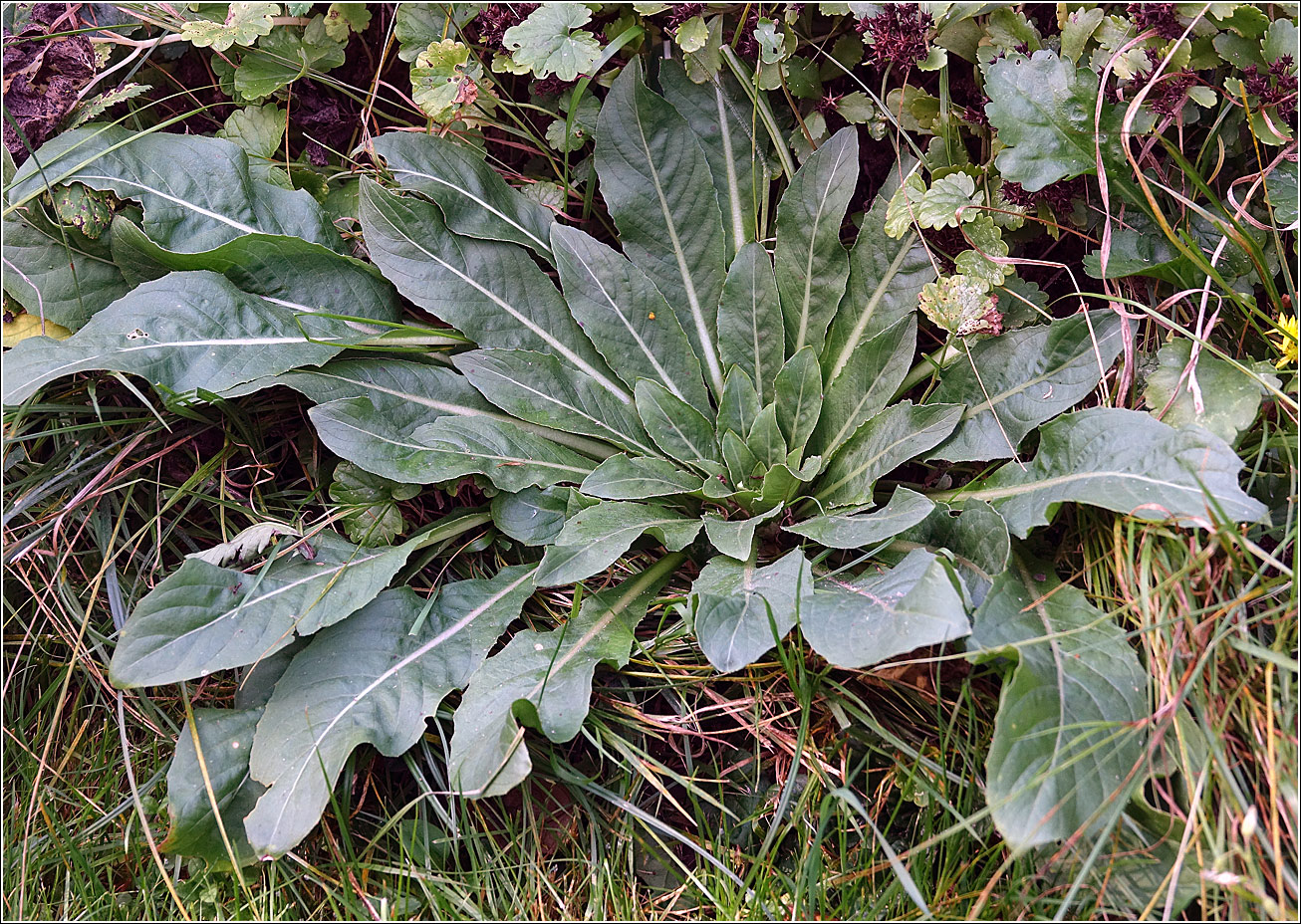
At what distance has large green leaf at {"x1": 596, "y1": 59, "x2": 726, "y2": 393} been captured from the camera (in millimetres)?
1984

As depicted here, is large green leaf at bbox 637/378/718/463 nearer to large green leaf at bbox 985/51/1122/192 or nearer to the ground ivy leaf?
the ground ivy leaf

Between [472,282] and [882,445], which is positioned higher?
[472,282]

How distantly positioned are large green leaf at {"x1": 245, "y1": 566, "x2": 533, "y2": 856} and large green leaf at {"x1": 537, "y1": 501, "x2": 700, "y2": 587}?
0.18 meters

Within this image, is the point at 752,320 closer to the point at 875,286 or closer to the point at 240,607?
the point at 875,286

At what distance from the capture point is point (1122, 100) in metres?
1.79

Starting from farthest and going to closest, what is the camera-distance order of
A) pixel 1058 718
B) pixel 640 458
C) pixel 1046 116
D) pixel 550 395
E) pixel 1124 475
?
pixel 550 395, pixel 640 458, pixel 1046 116, pixel 1124 475, pixel 1058 718

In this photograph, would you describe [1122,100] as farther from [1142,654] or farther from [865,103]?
[1142,654]

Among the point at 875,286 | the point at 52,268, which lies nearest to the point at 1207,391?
the point at 875,286

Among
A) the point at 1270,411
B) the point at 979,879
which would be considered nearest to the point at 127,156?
the point at 979,879

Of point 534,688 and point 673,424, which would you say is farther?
point 673,424

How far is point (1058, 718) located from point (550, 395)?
118cm

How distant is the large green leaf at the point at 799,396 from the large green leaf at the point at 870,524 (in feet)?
0.67

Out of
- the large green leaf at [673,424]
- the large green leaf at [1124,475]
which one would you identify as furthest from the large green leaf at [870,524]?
the large green leaf at [673,424]

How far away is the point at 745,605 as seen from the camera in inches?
62.5
